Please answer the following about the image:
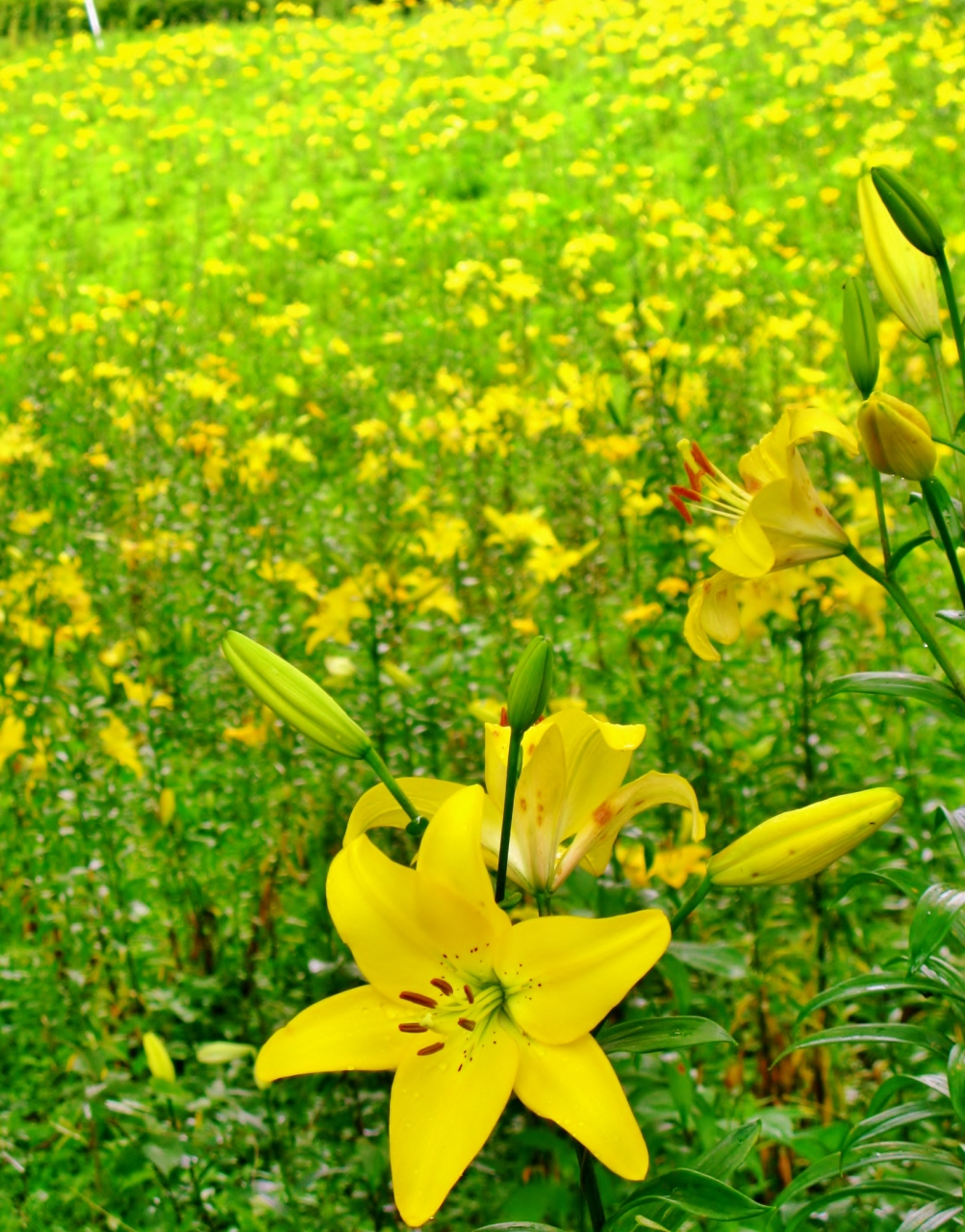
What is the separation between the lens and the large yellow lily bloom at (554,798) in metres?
0.63

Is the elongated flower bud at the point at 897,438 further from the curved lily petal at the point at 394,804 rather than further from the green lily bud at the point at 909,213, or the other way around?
the curved lily petal at the point at 394,804

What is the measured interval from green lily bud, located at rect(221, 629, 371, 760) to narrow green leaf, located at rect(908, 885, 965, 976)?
0.98 ft

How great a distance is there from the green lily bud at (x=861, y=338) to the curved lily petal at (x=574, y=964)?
418 millimetres

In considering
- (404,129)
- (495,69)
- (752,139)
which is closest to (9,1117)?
(752,139)

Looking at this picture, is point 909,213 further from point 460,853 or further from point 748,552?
point 460,853

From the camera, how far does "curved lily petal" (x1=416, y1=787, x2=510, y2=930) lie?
561mm

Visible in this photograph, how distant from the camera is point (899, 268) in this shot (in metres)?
0.87

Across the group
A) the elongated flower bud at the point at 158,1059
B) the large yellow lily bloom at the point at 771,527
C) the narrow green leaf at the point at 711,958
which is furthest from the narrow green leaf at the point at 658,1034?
the elongated flower bud at the point at 158,1059

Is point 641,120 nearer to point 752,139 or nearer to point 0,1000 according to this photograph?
point 752,139

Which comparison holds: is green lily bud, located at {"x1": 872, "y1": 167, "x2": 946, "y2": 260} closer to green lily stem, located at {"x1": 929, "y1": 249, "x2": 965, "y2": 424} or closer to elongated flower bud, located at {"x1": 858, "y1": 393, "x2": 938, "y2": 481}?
green lily stem, located at {"x1": 929, "y1": 249, "x2": 965, "y2": 424}

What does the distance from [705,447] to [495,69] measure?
492 cm

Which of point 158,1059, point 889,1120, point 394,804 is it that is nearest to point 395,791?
point 394,804

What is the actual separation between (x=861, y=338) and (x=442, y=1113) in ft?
1.81

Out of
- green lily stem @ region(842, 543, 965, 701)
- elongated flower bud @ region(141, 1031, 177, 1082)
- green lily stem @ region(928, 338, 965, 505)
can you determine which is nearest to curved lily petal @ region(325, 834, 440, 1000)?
green lily stem @ region(842, 543, 965, 701)
